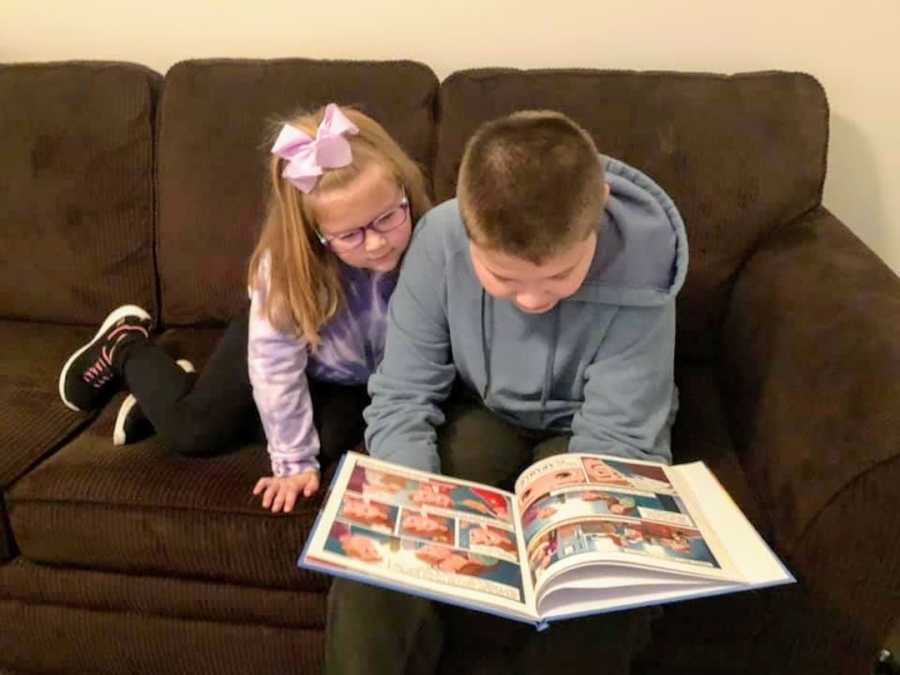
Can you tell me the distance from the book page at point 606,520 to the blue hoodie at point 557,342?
11 cm

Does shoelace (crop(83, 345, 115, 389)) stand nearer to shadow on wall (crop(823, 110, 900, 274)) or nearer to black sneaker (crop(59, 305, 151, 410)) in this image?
black sneaker (crop(59, 305, 151, 410))

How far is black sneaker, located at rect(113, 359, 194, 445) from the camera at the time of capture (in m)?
1.41

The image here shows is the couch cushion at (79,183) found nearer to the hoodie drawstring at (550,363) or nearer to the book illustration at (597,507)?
the hoodie drawstring at (550,363)

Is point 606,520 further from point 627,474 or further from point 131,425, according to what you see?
point 131,425

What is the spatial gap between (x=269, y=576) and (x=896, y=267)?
1439 millimetres

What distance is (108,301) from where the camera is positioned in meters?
1.77

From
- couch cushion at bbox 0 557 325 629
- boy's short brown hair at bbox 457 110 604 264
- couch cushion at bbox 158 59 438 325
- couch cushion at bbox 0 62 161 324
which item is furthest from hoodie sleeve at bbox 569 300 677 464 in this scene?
couch cushion at bbox 0 62 161 324

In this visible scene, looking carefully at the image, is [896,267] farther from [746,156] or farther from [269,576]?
[269,576]

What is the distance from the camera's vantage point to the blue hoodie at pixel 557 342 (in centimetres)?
121

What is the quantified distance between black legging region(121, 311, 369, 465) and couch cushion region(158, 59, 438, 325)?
0.66ft

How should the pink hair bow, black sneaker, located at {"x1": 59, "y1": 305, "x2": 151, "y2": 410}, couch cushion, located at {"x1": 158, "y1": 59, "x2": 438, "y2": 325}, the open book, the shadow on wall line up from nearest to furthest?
the open book → the pink hair bow → black sneaker, located at {"x1": 59, "y1": 305, "x2": 151, "y2": 410} → couch cushion, located at {"x1": 158, "y1": 59, "x2": 438, "y2": 325} → the shadow on wall

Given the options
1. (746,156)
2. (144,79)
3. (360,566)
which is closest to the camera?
(360,566)

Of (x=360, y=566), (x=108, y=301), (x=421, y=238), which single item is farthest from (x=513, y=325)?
(x=108, y=301)

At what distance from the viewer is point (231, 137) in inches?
65.6
